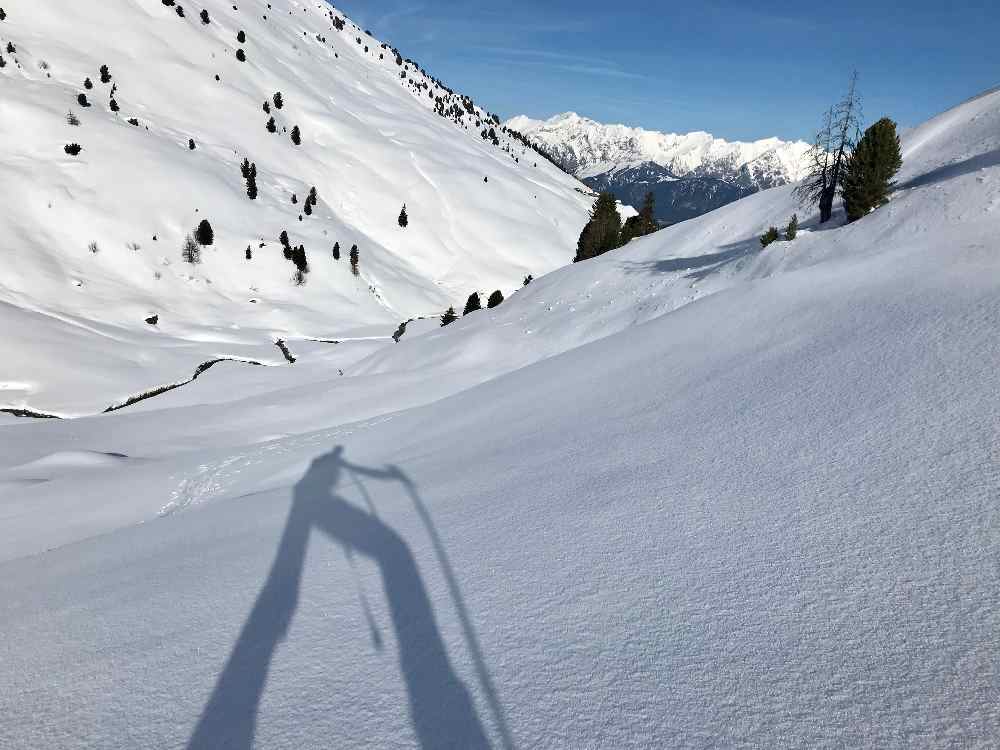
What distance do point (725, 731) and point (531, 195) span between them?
120 meters

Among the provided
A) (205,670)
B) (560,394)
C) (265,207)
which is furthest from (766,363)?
(265,207)

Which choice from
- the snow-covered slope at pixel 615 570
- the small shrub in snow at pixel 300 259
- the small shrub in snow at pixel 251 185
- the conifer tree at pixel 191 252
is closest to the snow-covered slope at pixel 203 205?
the conifer tree at pixel 191 252

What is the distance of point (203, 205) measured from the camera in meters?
59.1

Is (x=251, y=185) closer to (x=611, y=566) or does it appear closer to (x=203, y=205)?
(x=203, y=205)

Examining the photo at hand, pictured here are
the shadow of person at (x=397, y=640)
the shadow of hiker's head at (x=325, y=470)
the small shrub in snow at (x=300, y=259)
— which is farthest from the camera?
the small shrub in snow at (x=300, y=259)

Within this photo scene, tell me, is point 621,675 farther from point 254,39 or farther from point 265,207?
point 254,39

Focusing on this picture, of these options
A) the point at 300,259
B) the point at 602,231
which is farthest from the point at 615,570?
the point at 300,259

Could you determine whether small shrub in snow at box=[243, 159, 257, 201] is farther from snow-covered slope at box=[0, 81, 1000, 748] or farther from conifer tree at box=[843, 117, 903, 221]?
conifer tree at box=[843, 117, 903, 221]

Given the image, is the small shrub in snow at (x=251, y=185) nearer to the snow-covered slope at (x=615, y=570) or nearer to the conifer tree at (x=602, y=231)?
the conifer tree at (x=602, y=231)

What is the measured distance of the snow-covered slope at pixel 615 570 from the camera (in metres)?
2.70

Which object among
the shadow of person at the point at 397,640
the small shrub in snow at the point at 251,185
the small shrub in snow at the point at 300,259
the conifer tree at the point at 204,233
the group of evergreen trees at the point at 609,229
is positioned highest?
the small shrub in snow at the point at 251,185

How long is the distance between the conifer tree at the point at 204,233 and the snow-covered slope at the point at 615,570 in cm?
5370

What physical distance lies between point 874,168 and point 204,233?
59.2 m

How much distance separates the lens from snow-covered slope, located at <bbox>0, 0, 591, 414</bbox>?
3897cm
